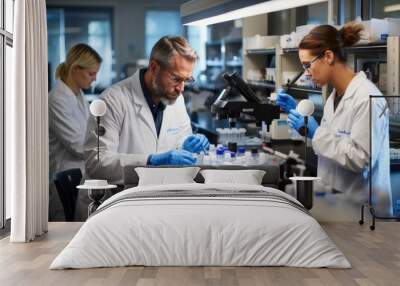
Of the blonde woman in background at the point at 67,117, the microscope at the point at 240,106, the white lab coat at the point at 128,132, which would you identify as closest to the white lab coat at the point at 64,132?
the blonde woman in background at the point at 67,117

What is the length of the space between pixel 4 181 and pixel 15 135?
958 millimetres

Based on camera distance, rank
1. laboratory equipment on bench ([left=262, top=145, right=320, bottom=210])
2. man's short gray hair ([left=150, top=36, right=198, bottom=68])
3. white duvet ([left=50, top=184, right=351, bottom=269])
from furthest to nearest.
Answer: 1. man's short gray hair ([left=150, top=36, right=198, bottom=68])
2. laboratory equipment on bench ([left=262, top=145, right=320, bottom=210])
3. white duvet ([left=50, top=184, right=351, bottom=269])

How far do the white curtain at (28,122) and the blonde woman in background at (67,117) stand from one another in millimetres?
744

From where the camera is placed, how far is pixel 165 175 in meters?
8.42

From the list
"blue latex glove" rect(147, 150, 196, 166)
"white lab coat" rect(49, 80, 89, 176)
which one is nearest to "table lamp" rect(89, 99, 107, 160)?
"white lab coat" rect(49, 80, 89, 176)

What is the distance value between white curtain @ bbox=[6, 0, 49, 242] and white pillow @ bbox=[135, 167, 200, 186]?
38.4 inches

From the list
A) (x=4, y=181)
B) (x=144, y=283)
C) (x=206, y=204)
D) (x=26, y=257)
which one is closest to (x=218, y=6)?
(x=206, y=204)

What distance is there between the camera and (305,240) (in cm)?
646

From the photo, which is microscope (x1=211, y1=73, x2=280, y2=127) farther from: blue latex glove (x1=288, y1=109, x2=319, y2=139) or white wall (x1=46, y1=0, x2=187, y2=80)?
white wall (x1=46, y1=0, x2=187, y2=80)

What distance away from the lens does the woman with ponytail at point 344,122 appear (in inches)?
336

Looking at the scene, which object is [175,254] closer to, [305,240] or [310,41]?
[305,240]

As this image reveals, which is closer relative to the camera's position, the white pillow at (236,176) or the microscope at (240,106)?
the white pillow at (236,176)

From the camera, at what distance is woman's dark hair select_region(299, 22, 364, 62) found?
859 cm

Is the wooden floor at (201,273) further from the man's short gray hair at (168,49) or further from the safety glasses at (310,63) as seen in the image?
the man's short gray hair at (168,49)
